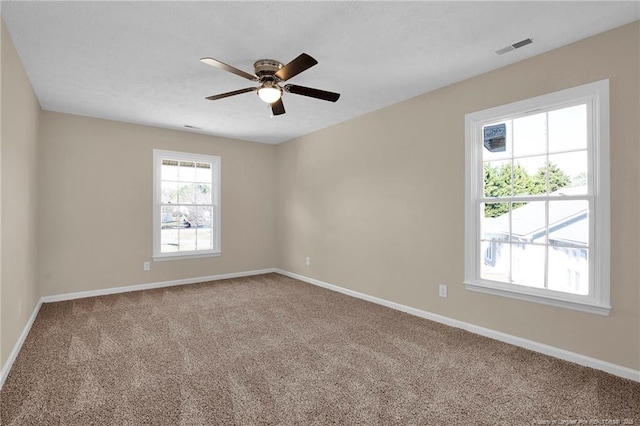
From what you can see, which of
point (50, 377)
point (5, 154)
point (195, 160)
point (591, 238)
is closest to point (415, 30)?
point (591, 238)

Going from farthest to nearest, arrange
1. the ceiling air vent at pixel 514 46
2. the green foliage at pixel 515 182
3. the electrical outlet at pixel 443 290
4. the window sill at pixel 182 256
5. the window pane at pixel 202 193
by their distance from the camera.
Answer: the window pane at pixel 202 193
the window sill at pixel 182 256
the electrical outlet at pixel 443 290
the green foliage at pixel 515 182
the ceiling air vent at pixel 514 46

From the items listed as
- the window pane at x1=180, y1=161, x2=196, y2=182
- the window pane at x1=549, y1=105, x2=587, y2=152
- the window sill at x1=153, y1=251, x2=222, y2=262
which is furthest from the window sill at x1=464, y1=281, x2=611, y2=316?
the window pane at x1=180, y1=161, x2=196, y2=182

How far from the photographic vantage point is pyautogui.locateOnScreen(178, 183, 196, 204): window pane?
5.41m

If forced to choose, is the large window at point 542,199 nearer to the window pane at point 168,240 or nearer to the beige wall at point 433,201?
the beige wall at point 433,201

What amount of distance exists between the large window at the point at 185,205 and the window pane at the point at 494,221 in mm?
4260

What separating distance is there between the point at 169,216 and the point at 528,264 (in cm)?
497

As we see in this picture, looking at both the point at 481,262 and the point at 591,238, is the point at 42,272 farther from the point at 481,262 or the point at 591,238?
the point at 591,238

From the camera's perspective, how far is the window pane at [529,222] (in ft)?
9.37

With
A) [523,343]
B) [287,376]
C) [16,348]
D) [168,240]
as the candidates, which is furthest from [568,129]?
[168,240]

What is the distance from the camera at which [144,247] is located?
5.01 m

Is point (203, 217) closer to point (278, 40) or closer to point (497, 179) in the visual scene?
point (278, 40)

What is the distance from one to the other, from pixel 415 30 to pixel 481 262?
2.24m

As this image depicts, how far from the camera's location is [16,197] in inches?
110

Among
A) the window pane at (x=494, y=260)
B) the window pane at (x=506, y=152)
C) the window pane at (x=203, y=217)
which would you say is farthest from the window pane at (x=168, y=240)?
the window pane at (x=506, y=152)
